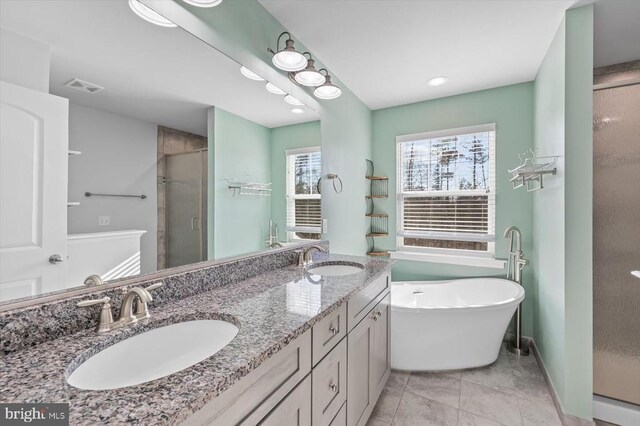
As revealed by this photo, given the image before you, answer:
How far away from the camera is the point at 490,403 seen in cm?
193

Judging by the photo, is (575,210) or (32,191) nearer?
(32,191)

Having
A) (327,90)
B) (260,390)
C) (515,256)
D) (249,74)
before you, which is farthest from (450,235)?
(260,390)

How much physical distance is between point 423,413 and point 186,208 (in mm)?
1891

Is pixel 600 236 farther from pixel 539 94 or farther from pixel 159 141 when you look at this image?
pixel 159 141

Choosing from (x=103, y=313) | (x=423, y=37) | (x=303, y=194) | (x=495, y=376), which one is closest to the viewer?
(x=103, y=313)

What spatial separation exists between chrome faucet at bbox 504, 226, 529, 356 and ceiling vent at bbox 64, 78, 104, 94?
303 centimetres

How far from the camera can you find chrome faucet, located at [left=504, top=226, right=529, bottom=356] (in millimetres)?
2570

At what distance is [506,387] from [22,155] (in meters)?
2.89

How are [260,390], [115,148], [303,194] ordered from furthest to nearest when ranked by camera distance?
1. [303,194]
2. [115,148]
3. [260,390]

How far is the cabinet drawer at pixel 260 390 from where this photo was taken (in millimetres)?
656

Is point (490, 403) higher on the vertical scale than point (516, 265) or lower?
lower

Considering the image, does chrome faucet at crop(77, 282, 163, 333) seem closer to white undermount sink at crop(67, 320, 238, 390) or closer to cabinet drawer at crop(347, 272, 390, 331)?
white undermount sink at crop(67, 320, 238, 390)

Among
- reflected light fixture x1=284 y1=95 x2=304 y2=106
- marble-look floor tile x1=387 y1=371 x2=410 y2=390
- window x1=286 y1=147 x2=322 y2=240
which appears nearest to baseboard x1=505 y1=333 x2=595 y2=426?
marble-look floor tile x1=387 y1=371 x2=410 y2=390

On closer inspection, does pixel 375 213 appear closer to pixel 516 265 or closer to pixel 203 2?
pixel 516 265
